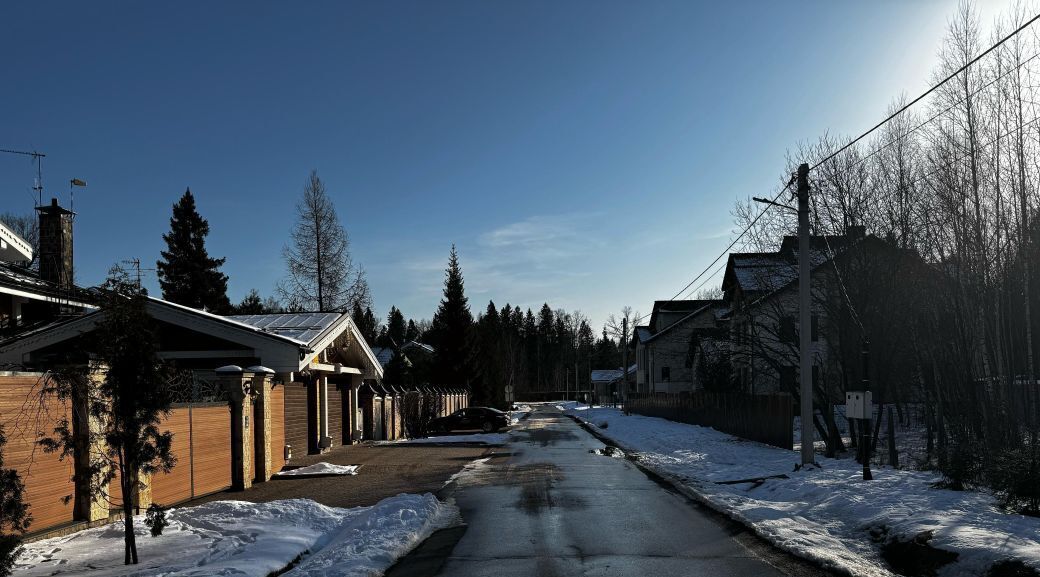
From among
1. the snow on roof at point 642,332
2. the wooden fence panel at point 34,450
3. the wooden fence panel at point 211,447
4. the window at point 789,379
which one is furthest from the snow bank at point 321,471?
the snow on roof at point 642,332

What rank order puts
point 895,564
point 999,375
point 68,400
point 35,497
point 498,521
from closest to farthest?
point 895,564, point 35,497, point 68,400, point 498,521, point 999,375

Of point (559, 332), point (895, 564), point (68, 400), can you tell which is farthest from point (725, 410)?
point (559, 332)

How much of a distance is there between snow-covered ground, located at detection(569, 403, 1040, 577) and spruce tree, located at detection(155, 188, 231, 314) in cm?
4830

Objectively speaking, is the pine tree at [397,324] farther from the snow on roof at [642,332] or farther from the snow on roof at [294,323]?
the snow on roof at [294,323]

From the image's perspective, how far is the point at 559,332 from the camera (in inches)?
5886

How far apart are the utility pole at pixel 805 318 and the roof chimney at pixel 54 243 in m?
19.3

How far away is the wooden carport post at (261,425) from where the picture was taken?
16.8 m

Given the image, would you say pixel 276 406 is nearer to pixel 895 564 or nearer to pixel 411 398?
pixel 895 564

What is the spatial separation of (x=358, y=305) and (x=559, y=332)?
4132 inches

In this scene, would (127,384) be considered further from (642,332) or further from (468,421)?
(642,332)

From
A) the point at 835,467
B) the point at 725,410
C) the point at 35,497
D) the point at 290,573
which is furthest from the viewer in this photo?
the point at 725,410

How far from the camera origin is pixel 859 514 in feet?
36.9

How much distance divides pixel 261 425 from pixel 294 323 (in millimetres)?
10710

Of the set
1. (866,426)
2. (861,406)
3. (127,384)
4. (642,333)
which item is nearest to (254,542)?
(127,384)
